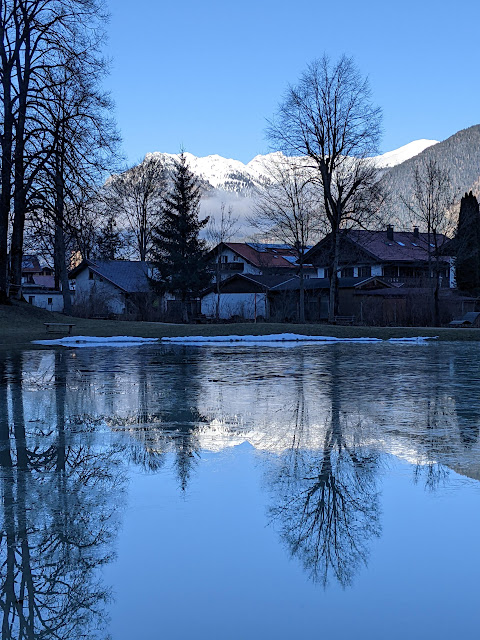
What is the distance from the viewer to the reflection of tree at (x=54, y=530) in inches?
164

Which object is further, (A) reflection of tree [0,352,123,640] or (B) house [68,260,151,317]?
(B) house [68,260,151,317]

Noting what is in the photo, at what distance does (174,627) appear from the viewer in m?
3.99

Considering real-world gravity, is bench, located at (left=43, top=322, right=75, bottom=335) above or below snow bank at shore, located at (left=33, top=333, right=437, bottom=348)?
above

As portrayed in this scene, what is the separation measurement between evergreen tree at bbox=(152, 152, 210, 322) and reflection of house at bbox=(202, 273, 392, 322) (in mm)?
3910

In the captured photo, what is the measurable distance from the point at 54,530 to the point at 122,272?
80106 millimetres

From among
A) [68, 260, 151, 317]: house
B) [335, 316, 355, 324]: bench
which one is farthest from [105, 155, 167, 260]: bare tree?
[335, 316, 355, 324]: bench

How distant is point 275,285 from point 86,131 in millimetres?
40761

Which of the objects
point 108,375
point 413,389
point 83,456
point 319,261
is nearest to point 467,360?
point 413,389

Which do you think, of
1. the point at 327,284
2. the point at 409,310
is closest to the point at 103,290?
the point at 327,284

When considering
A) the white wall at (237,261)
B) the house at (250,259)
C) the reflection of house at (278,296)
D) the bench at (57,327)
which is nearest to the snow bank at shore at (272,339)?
the bench at (57,327)

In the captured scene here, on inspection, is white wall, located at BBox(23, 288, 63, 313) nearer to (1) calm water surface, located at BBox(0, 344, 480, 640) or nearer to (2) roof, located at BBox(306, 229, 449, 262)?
(2) roof, located at BBox(306, 229, 449, 262)

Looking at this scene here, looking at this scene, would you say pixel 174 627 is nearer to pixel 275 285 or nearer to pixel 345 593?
pixel 345 593

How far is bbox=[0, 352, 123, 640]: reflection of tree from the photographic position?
4168mm

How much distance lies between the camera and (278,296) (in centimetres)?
6656
